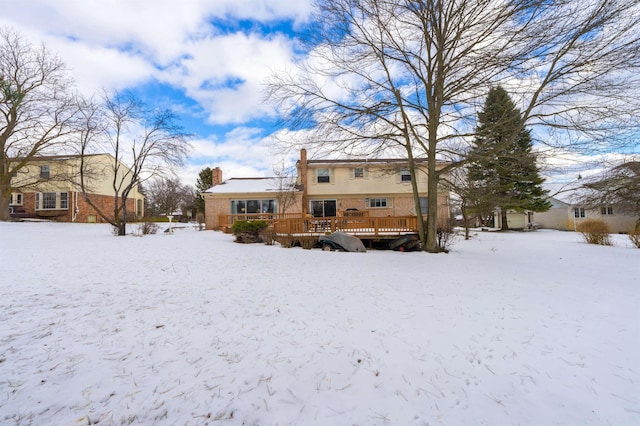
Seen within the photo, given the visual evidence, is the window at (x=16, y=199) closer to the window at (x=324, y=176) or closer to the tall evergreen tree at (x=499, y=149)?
the window at (x=324, y=176)

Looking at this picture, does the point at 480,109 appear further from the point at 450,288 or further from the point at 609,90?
the point at 450,288

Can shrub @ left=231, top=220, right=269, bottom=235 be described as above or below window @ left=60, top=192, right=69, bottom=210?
below

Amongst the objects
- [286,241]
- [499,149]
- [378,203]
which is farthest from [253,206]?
[499,149]

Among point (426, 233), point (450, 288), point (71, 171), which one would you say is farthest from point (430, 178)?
point (71, 171)

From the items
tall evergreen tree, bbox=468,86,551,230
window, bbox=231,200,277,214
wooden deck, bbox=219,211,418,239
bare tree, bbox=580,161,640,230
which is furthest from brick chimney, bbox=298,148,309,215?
bare tree, bbox=580,161,640,230

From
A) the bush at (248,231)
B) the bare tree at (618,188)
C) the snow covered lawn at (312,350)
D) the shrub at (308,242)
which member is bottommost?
the snow covered lawn at (312,350)

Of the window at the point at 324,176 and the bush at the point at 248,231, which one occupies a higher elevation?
the window at the point at 324,176

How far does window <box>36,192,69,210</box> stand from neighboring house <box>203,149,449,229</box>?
46.3 ft

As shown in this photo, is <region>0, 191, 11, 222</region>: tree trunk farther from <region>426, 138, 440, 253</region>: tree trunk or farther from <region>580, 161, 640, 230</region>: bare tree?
<region>580, 161, 640, 230</region>: bare tree

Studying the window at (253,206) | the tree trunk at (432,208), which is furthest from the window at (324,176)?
the tree trunk at (432,208)

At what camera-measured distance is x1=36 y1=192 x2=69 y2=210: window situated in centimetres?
2333

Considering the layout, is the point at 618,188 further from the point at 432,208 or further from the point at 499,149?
the point at 432,208

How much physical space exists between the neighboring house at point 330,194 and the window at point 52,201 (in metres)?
14.1

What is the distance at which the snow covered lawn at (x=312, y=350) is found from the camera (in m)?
2.08
